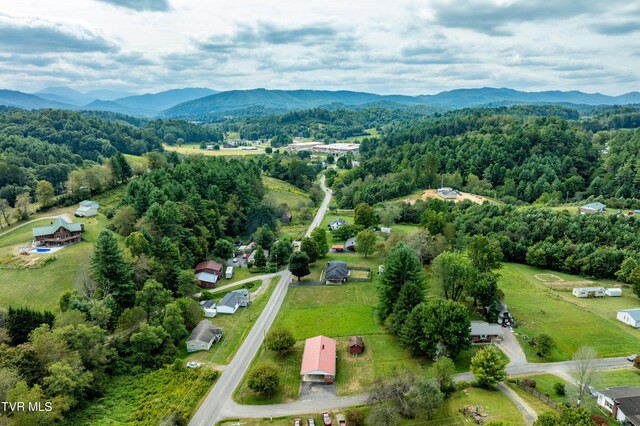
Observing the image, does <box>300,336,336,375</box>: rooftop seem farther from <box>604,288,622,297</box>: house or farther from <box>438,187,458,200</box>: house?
<box>438,187,458,200</box>: house

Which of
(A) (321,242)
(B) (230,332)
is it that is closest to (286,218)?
(A) (321,242)

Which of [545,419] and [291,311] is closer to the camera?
[545,419]

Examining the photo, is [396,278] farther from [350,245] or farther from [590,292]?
[590,292]

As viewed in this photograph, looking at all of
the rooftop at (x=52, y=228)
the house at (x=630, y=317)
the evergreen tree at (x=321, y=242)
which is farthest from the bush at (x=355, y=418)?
the rooftop at (x=52, y=228)

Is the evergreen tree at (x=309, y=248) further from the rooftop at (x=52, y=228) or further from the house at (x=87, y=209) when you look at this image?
the house at (x=87, y=209)

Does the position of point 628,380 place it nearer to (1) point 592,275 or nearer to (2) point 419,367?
(2) point 419,367

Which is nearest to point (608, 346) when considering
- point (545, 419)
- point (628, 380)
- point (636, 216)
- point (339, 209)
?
point (628, 380)

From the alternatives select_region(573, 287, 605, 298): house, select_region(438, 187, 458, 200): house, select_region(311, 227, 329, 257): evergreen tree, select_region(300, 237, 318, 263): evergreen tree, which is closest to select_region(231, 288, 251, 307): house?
select_region(300, 237, 318, 263): evergreen tree
